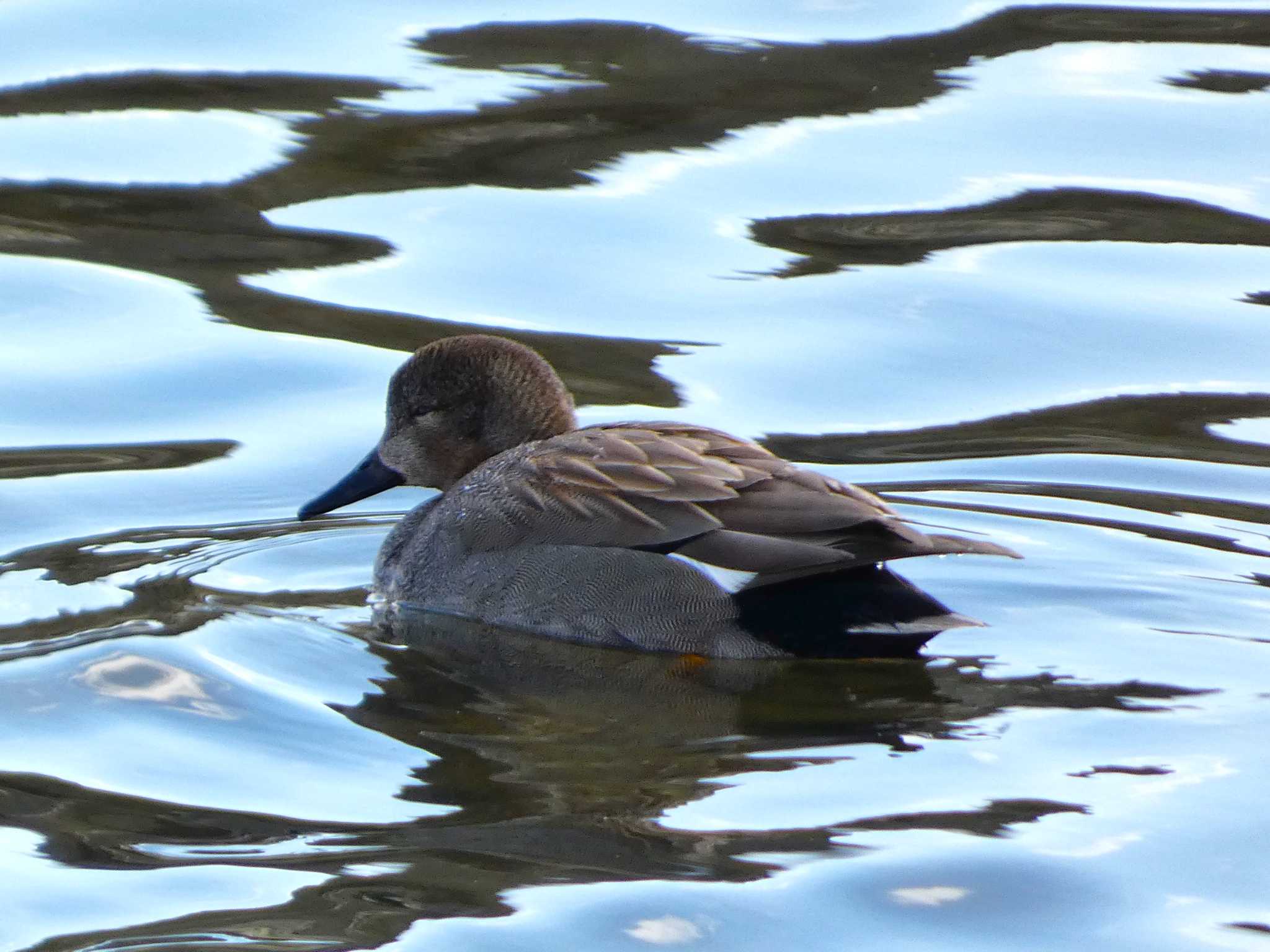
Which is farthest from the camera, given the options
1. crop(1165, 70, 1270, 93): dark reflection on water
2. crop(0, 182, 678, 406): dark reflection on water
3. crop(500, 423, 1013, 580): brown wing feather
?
crop(1165, 70, 1270, 93): dark reflection on water

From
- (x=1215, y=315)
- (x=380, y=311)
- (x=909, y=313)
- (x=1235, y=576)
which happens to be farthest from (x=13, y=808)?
(x=1215, y=315)

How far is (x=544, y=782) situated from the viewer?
5301mm

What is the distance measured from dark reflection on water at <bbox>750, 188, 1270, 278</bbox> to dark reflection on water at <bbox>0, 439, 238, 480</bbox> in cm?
286

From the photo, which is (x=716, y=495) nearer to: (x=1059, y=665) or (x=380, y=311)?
(x=1059, y=665)

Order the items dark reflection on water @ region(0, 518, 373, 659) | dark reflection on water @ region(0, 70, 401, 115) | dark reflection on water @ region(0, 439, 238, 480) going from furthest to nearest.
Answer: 1. dark reflection on water @ region(0, 70, 401, 115)
2. dark reflection on water @ region(0, 439, 238, 480)
3. dark reflection on water @ region(0, 518, 373, 659)

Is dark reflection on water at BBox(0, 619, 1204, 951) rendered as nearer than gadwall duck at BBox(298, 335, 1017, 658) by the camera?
Yes

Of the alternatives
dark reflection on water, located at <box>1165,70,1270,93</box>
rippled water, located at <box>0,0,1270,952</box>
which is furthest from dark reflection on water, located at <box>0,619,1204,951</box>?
dark reflection on water, located at <box>1165,70,1270,93</box>

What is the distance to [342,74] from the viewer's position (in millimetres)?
11281

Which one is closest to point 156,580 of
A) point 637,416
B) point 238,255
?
point 637,416

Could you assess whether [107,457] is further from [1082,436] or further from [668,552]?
[1082,436]

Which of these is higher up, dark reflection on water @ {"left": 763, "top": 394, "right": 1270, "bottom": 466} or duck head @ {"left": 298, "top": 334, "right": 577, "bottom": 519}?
duck head @ {"left": 298, "top": 334, "right": 577, "bottom": 519}

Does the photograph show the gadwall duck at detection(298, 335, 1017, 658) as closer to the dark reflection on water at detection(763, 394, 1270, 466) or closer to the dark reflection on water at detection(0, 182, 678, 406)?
the dark reflection on water at detection(763, 394, 1270, 466)

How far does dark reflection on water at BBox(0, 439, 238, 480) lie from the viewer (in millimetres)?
7820

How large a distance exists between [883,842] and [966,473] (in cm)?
315
